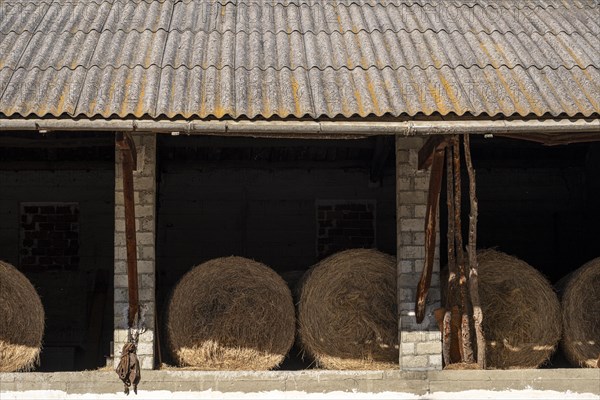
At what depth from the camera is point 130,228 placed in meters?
6.95

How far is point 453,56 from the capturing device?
7816 millimetres

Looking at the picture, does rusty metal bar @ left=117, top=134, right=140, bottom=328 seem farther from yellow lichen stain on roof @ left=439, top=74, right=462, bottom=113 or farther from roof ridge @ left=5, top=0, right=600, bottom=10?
roof ridge @ left=5, top=0, right=600, bottom=10

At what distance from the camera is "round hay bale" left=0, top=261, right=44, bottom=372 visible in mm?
7367

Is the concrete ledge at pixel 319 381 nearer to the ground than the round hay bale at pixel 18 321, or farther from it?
nearer to the ground

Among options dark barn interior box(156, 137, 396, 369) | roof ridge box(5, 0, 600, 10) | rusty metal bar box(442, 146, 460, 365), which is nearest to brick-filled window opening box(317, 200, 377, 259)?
dark barn interior box(156, 137, 396, 369)

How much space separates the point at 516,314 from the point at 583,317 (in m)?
0.55

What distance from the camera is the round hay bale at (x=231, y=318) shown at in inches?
295

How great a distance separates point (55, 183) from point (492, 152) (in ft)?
16.6

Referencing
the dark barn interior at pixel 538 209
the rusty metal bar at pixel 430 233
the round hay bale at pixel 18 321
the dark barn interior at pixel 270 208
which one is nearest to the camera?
the rusty metal bar at pixel 430 233

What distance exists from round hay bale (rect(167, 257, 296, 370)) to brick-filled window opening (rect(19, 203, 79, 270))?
11.7ft

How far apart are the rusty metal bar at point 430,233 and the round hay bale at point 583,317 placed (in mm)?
1299

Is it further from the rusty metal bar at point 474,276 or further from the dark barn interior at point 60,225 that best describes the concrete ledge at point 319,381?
the dark barn interior at point 60,225

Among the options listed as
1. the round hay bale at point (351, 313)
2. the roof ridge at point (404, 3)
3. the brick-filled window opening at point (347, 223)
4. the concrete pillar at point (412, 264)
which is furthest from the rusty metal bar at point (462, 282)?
the brick-filled window opening at point (347, 223)

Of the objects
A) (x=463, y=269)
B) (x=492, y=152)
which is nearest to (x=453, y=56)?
(x=463, y=269)
